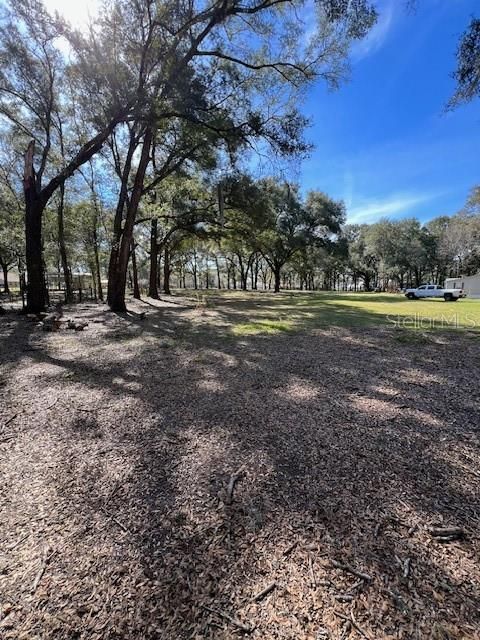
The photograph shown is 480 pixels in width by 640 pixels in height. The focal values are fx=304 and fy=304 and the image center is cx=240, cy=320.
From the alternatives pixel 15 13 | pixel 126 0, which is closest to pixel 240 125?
pixel 126 0

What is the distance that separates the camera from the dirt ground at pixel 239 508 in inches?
46.8

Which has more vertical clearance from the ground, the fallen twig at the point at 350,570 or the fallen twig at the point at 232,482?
the fallen twig at the point at 232,482

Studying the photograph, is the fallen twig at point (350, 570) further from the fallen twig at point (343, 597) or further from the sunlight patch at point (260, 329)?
the sunlight patch at point (260, 329)

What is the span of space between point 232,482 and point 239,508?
0.73ft

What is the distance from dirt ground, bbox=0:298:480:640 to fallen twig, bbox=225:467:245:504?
0.04ft

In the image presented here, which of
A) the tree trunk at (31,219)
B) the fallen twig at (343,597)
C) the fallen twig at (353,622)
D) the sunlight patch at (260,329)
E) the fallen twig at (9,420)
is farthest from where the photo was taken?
the tree trunk at (31,219)

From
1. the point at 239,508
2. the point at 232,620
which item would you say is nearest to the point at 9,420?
the point at 239,508

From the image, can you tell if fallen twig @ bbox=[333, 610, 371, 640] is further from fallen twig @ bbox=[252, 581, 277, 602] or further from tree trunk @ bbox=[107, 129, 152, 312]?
tree trunk @ bbox=[107, 129, 152, 312]

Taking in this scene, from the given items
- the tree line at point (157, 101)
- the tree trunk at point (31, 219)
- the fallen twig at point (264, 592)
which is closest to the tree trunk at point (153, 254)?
the tree line at point (157, 101)

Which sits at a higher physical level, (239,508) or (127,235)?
(127,235)

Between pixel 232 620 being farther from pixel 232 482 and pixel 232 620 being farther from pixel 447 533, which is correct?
pixel 447 533

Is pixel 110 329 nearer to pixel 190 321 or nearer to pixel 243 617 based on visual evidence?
pixel 190 321

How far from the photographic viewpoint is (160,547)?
149 cm

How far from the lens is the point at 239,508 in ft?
5.70
